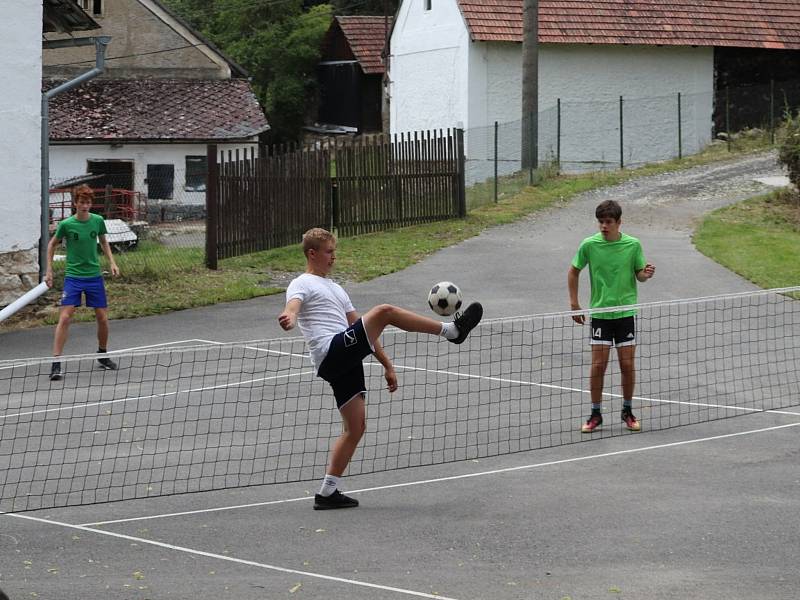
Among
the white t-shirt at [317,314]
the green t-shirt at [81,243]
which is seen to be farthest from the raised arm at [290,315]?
the green t-shirt at [81,243]

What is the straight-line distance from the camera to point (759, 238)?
21438 millimetres

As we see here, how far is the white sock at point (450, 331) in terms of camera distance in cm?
834

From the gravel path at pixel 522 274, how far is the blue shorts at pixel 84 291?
5.58 feet

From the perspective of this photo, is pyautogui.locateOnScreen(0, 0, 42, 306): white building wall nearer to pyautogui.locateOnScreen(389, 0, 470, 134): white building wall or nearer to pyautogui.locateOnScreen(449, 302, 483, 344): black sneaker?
pyautogui.locateOnScreen(449, 302, 483, 344): black sneaker

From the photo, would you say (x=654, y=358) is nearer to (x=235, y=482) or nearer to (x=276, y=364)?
(x=276, y=364)

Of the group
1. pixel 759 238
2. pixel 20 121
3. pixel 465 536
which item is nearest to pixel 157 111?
pixel 20 121

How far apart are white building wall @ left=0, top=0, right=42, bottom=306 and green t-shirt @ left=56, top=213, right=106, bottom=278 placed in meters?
4.25

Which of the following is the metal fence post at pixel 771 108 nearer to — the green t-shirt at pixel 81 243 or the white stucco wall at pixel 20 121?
the white stucco wall at pixel 20 121

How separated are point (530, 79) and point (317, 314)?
21.7 m

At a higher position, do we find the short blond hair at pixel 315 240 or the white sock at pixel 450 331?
the short blond hair at pixel 315 240

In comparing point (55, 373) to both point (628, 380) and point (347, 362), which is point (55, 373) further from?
point (628, 380)

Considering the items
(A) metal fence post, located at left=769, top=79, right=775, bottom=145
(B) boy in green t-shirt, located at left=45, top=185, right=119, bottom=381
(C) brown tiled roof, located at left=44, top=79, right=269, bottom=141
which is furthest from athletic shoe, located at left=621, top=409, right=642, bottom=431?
(C) brown tiled roof, located at left=44, top=79, right=269, bottom=141

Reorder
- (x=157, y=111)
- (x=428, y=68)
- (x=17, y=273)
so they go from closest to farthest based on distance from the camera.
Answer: (x=17, y=273) → (x=428, y=68) → (x=157, y=111)

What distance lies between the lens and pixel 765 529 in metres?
7.52
